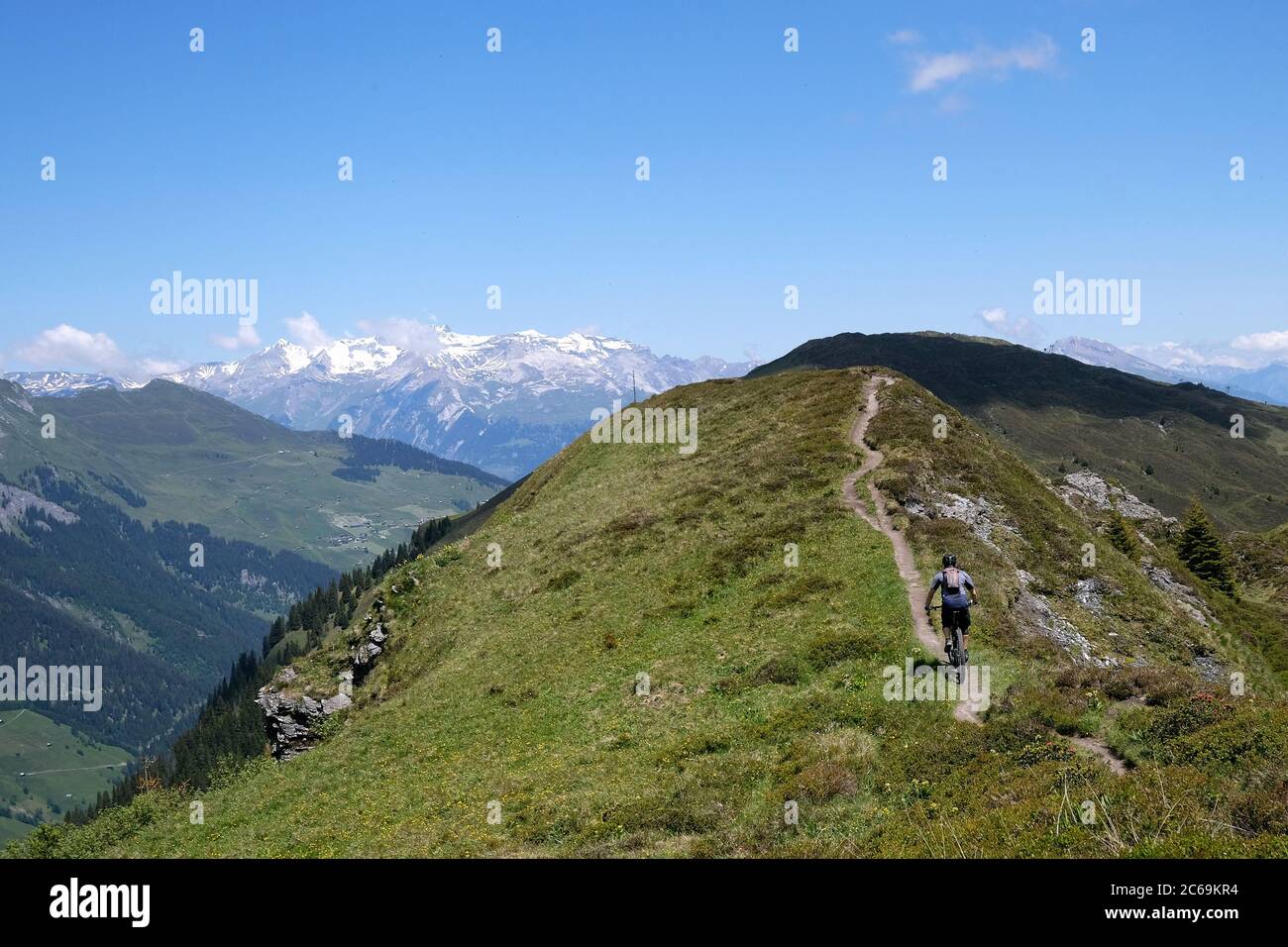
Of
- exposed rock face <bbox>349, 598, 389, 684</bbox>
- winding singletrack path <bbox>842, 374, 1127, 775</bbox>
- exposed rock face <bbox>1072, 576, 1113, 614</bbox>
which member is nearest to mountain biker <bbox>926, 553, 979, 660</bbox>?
winding singletrack path <bbox>842, 374, 1127, 775</bbox>

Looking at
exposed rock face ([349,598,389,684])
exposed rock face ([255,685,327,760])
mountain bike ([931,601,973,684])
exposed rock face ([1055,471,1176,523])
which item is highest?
exposed rock face ([1055,471,1176,523])

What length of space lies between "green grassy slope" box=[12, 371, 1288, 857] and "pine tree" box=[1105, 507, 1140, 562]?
10.4m

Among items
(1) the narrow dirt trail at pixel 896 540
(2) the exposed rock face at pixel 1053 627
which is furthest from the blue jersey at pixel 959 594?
(2) the exposed rock face at pixel 1053 627

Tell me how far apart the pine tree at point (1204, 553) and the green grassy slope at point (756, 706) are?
99.8 ft

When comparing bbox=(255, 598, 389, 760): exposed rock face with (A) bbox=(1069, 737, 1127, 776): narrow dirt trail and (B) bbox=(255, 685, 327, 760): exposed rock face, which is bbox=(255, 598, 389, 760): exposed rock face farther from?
(A) bbox=(1069, 737, 1127, 776): narrow dirt trail

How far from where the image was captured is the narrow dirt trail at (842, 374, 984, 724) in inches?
926

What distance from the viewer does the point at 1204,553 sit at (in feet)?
263

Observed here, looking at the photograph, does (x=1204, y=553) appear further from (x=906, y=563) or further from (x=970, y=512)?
(x=906, y=563)

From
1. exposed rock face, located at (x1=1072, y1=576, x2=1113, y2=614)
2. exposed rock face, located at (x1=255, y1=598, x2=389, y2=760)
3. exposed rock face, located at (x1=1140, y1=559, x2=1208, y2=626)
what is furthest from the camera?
exposed rock face, located at (x1=1140, y1=559, x2=1208, y2=626)

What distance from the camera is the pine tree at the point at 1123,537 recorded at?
62.0m

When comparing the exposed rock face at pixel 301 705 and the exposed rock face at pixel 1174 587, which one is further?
the exposed rock face at pixel 1174 587

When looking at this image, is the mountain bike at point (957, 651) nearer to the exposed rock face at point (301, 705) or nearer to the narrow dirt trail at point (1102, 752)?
the narrow dirt trail at point (1102, 752)

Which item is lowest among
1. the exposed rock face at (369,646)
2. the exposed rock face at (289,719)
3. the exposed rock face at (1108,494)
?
the exposed rock face at (289,719)

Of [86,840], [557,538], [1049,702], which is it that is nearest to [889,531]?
[1049,702]
